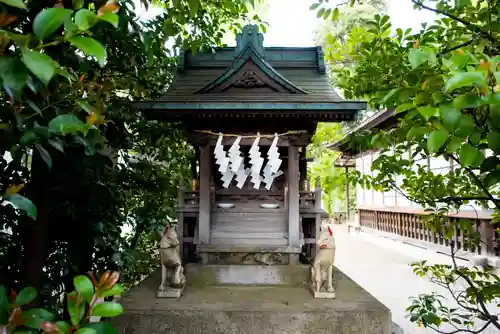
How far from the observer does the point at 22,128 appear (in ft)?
3.94

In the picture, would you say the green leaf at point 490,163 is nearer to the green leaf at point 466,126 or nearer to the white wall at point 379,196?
the green leaf at point 466,126

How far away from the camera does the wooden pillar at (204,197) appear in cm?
486

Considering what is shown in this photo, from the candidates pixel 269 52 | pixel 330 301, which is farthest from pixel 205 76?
pixel 330 301

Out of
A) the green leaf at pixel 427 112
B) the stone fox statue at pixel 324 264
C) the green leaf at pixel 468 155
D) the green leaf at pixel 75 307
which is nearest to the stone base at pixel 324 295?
the stone fox statue at pixel 324 264

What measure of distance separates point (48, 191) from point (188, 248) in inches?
128

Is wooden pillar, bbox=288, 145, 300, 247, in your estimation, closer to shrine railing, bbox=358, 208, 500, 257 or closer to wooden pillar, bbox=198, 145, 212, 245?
wooden pillar, bbox=198, 145, 212, 245

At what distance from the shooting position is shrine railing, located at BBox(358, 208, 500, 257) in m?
8.09

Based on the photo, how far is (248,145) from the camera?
515cm

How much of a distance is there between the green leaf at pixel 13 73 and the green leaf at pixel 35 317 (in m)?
0.61

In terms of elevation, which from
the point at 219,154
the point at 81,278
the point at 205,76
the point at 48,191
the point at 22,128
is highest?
the point at 205,76

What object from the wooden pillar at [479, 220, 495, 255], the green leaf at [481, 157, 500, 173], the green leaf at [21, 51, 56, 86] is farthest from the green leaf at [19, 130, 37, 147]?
the wooden pillar at [479, 220, 495, 255]

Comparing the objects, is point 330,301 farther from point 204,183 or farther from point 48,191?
point 48,191

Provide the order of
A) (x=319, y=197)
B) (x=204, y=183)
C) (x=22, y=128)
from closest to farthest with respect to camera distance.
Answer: (x=22, y=128), (x=204, y=183), (x=319, y=197)

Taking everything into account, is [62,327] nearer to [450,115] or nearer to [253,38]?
[450,115]
